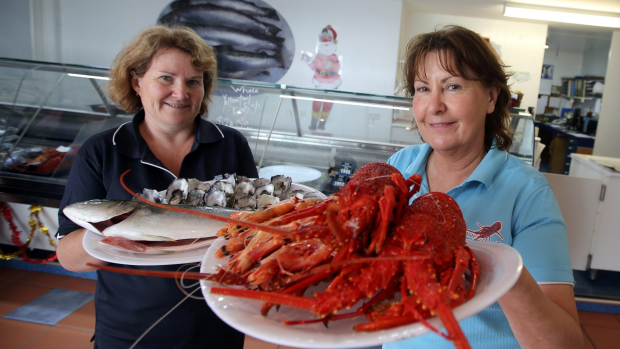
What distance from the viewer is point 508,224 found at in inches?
49.3

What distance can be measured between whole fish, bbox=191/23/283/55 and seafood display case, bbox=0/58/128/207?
350cm

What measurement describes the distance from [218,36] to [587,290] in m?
6.33

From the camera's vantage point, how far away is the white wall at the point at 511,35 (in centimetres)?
773

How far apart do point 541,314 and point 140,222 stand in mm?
1219

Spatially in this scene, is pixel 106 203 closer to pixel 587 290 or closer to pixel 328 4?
pixel 587 290

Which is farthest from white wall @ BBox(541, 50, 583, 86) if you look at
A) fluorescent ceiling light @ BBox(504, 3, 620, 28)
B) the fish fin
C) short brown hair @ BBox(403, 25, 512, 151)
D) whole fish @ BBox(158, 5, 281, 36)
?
the fish fin

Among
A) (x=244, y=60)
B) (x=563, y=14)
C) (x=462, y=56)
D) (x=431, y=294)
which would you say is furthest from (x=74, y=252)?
(x=563, y=14)

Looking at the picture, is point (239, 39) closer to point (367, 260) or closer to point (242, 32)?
point (242, 32)

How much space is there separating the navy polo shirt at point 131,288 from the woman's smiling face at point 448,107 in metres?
1.11

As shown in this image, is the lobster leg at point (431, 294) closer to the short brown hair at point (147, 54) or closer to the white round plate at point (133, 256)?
the white round plate at point (133, 256)

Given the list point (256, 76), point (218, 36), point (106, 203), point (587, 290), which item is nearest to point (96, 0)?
point (218, 36)

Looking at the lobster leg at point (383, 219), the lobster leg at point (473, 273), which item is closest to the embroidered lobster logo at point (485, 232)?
the lobster leg at point (473, 273)

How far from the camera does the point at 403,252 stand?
31.5 inches

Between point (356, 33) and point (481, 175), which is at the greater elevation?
point (356, 33)
